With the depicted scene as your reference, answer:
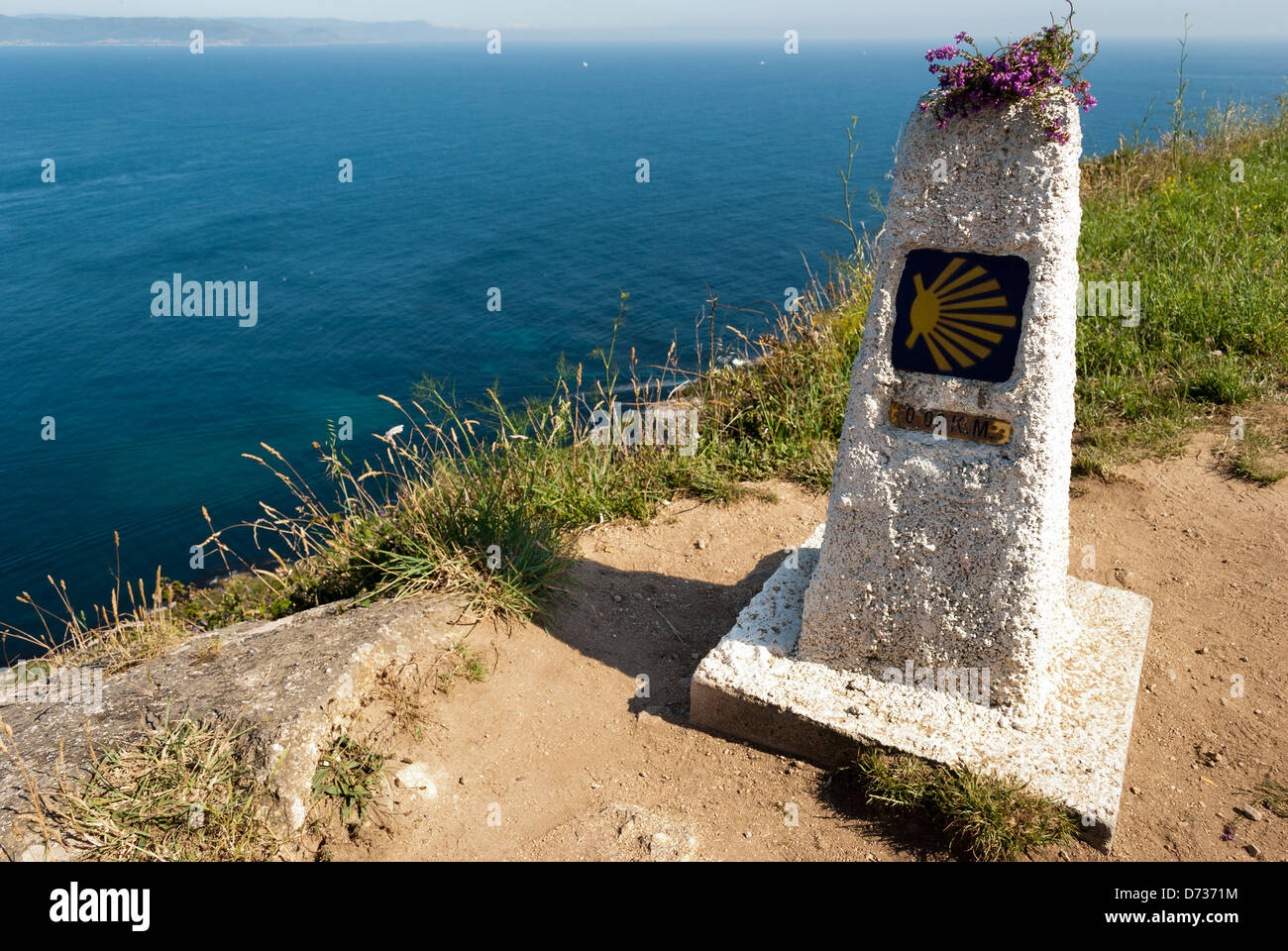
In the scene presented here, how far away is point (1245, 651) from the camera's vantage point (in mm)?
4805

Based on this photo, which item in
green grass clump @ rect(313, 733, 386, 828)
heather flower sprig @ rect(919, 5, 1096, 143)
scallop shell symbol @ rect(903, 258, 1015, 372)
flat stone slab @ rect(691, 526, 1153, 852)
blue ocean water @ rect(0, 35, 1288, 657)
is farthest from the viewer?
blue ocean water @ rect(0, 35, 1288, 657)

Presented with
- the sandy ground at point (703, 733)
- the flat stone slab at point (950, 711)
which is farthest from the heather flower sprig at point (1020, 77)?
the sandy ground at point (703, 733)

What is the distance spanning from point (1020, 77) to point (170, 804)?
4.41 meters

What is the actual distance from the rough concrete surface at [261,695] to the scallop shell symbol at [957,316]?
292 cm

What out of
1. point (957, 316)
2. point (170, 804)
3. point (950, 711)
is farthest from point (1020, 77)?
point (170, 804)

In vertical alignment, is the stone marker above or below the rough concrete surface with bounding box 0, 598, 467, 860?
above

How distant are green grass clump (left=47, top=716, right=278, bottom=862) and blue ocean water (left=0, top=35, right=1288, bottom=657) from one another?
10337mm

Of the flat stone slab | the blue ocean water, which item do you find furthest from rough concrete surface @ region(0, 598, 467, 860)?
the blue ocean water

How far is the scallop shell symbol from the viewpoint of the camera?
360 cm

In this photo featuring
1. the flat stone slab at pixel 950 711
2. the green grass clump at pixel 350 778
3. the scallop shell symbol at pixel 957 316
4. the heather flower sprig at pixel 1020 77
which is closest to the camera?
the heather flower sprig at pixel 1020 77

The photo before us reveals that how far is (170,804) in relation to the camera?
356cm

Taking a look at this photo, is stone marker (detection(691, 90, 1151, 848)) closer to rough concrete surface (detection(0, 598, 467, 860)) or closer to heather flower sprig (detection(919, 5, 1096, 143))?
heather flower sprig (detection(919, 5, 1096, 143))

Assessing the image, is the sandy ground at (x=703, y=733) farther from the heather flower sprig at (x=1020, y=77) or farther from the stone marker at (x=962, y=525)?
the heather flower sprig at (x=1020, y=77)

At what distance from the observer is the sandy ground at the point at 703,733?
3.80 meters
